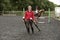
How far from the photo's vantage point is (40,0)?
99.4m

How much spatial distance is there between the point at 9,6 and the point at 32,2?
996cm

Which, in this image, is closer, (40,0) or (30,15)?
(30,15)

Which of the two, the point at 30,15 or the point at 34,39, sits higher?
the point at 30,15

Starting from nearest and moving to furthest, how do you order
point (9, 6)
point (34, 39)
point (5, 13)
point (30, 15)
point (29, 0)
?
point (34, 39), point (30, 15), point (5, 13), point (9, 6), point (29, 0)

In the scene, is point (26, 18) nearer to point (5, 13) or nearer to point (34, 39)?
point (34, 39)

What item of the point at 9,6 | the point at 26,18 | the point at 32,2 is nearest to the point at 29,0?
the point at 32,2

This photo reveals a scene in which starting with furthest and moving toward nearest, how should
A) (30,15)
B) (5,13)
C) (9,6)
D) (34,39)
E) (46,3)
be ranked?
(46,3), (9,6), (5,13), (30,15), (34,39)

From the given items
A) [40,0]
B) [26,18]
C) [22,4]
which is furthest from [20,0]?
[26,18]

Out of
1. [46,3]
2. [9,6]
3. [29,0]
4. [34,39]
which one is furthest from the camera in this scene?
[46,3]

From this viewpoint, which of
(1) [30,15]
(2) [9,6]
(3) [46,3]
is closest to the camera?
(1) [30,15]

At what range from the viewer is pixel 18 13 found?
79750mm

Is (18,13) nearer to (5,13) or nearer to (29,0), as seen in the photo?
(5,13)

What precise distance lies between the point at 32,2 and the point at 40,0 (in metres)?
4.67

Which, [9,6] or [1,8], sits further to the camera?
[9,6]
